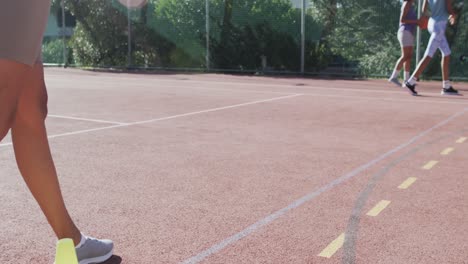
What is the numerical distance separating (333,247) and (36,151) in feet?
5.39

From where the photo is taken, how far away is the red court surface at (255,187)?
10.7 ft

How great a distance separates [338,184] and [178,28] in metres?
18.9

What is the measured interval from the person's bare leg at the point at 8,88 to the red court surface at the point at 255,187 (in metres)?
0.99

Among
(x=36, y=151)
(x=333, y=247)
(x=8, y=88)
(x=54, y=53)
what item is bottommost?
(x=333, y=247)

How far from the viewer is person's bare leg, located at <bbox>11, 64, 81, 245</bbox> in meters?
2.87

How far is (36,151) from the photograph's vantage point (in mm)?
2879

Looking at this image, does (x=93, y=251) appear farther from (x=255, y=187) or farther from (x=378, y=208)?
(x=378, y=208)

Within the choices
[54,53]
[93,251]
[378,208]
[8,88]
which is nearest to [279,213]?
[378,208]

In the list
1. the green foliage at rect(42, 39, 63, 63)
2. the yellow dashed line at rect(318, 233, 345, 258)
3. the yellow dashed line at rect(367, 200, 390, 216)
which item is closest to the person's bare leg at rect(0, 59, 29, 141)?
the yellow dashed line at rect(318, 233, 345, 258)

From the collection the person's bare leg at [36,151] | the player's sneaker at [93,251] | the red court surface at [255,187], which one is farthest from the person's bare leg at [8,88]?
the red court surface at [255,187]

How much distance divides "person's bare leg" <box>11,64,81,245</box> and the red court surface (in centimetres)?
35

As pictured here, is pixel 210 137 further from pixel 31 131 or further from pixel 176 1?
pixel 176 1

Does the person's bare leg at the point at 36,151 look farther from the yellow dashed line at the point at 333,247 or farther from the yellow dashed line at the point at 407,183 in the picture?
the yellow dashed line at the point at 407,183

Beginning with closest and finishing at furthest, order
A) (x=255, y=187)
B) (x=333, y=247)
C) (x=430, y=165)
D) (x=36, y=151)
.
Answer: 1. (x=36, y=151)
2. (x=333, y=247)
3. (x=255, y=187)
4. (x=430, y=165)
